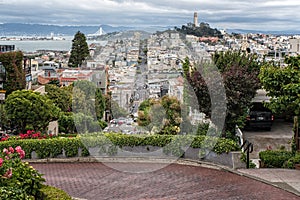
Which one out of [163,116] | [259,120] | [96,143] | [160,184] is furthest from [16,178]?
[259,120]

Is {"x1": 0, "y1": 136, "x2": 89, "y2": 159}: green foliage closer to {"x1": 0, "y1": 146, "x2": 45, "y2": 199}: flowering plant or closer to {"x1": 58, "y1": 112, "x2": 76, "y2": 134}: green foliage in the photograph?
{"x1": 0, "y1": 146, "x2": 45, "y2": 199}: flowering plant

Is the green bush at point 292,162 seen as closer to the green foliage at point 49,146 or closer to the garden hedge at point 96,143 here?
the garden hedge at point 96,143

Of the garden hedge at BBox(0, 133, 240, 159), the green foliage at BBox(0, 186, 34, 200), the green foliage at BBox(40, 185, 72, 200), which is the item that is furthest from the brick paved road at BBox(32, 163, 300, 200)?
the green foliage at BBox(0, 186, 34, 200)

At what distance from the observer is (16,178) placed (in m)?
6.57

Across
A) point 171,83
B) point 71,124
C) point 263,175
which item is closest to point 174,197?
point 263,175

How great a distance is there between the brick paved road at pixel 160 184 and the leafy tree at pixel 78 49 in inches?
1902

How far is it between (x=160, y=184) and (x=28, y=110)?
13.0 metres

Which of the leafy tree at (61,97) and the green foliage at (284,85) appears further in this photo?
the leafy tree at (61,97)

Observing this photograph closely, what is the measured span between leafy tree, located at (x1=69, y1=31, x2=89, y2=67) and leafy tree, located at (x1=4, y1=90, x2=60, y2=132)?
37.6 meters

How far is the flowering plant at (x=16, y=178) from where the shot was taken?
20.1 ft

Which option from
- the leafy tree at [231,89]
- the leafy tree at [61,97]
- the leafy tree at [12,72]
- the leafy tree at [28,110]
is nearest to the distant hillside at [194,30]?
the leafy tree at [231,89]

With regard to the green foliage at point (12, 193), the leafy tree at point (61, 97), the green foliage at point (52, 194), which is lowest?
the leafy tree at point (61, 97)

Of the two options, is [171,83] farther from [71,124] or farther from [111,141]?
[71,124]

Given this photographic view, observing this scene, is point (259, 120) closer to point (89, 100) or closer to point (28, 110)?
point (89, 100)
